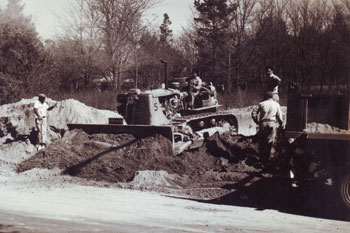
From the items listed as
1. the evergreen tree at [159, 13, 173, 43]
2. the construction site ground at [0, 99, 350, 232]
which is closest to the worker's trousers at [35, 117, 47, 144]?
the construction site ground at [0, 99, 350, 232]

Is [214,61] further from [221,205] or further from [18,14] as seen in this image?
[221,205]

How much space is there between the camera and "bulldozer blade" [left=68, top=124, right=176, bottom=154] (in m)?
11.5

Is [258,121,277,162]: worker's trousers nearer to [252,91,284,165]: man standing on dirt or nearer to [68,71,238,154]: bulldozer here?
[252,91,284,165]: man standing on dirt

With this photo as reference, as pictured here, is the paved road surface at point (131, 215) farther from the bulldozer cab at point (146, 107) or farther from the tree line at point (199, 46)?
the tree line at point (199, 46)

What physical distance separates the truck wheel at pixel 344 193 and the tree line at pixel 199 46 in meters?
12.7

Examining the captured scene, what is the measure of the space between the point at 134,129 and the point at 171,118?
8.38ft

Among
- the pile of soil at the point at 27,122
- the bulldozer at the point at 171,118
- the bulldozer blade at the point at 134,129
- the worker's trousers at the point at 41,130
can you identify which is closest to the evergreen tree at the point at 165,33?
the pile of soil at the point at 27,122

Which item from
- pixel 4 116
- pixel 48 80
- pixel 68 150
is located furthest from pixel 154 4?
pixel 68 150

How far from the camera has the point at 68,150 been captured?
12.1 meters

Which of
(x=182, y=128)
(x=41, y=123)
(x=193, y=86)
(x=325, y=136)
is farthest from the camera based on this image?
(x=193, y=86)

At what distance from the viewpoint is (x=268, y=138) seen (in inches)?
337

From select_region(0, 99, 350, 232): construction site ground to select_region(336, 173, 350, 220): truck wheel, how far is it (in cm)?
21

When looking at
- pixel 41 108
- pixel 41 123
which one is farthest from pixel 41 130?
pixel 41 108

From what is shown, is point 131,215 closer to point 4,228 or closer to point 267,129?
point 4,228
